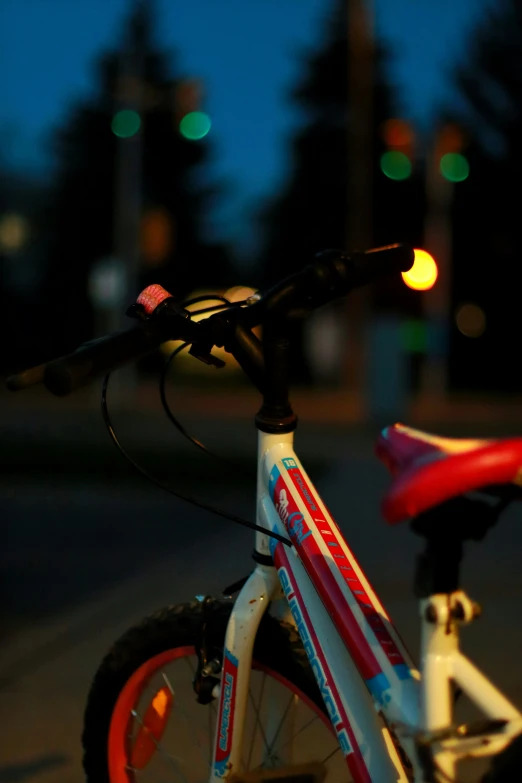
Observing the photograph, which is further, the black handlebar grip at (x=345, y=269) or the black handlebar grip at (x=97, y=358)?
the black handlebar grip at (x=345, y=269)

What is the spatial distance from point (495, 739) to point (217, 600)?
33.1 inches

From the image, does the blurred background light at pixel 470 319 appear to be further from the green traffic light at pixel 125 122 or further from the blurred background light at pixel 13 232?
the green traffic light at pixel 125 122

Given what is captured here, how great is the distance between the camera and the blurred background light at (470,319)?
3506 centimetres

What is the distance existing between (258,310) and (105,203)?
120 feet

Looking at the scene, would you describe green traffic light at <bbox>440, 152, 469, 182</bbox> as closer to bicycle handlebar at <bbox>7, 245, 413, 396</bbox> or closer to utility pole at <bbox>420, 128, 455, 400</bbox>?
utility pole at <bbox>420, 128, 455, 400</bbox>

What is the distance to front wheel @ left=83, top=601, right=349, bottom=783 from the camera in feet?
7.11

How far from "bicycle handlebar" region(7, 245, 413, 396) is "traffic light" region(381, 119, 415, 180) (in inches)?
660

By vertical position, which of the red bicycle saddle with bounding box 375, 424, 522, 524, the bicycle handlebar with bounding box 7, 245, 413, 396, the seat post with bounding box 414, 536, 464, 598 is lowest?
the seat post with bounding box 414, 536, 464, 598

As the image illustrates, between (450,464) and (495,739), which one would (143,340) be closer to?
(450,464)

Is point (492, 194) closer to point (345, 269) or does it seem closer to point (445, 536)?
point (345, 269)

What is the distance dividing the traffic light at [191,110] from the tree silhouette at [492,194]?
1878 cm

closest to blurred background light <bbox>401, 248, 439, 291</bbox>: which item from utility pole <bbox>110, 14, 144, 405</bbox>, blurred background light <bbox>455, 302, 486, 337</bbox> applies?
utility pole <bbox>110, 14, 144, 405</bbox>

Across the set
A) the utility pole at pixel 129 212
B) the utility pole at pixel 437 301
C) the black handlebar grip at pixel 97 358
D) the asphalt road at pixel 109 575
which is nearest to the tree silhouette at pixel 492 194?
the utility pole at pixel 437 301

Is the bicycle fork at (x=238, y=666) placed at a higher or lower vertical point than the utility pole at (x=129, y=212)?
lower
